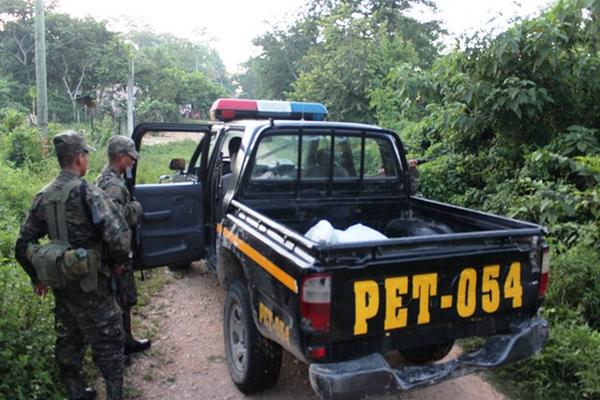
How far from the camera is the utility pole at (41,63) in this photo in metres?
10.1

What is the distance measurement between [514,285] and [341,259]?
3.80 ft

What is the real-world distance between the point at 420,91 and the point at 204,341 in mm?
4592

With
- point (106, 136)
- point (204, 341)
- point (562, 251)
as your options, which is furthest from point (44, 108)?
point (562, 251)

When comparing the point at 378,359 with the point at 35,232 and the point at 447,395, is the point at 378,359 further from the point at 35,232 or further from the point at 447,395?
the point at 35,232

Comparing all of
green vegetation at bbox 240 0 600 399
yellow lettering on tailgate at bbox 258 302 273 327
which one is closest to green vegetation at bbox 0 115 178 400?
yellow lettering on tailgate at bbox 258 302 273 327

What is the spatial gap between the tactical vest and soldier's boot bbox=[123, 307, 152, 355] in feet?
3.39

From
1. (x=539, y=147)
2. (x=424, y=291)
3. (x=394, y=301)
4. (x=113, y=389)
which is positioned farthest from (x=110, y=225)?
(x=539, y=147)

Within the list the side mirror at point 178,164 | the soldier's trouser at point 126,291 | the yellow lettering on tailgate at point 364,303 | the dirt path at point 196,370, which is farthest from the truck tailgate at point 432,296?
the side mirror at point 178,164

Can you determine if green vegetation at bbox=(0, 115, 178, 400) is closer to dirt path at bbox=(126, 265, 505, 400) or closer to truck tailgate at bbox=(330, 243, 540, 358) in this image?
dirt path at bbox=(126, 265, 505, 400)

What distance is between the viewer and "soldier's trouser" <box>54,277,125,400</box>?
294 cm

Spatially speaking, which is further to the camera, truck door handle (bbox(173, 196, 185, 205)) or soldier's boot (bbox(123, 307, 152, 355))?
truck door handle (bbox(173, 196, 185, 205))

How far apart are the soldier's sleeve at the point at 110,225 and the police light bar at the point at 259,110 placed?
352 cm

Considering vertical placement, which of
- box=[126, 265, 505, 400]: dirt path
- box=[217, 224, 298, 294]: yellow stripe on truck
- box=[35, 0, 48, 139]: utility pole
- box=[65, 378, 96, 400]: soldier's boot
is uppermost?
box=[35, 0, 48, 139]: utility pole

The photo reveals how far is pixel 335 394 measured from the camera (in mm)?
2455
